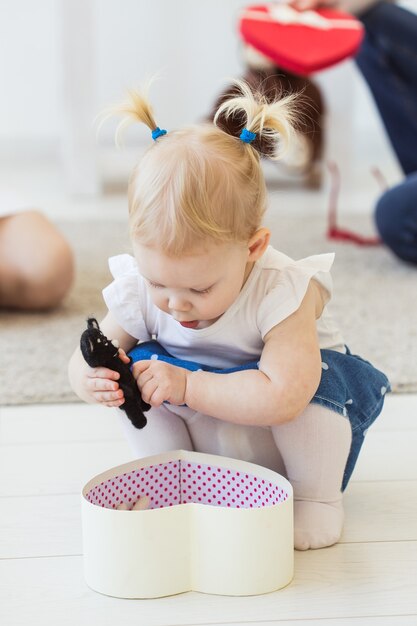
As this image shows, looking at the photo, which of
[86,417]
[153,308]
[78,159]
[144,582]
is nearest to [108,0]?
[78,159]

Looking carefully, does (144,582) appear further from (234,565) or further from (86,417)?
(86,417)

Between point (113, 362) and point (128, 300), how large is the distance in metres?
0.12

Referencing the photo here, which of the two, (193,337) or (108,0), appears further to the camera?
(108,0)

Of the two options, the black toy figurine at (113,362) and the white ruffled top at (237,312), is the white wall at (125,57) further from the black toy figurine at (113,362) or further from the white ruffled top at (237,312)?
the black toy figurine at (113,362)

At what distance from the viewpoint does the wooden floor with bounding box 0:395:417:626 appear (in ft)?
2.57

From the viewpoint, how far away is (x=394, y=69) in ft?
6.95

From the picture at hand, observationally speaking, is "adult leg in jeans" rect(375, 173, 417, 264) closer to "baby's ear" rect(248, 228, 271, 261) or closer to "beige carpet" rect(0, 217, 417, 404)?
"beige carpet" rect(0, 217, 417, 404)

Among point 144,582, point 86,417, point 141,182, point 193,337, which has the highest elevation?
point 141,182

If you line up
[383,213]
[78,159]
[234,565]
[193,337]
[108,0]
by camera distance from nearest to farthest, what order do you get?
[234,565]
[193,337]
[383,213]
[78,159]
[108,0]

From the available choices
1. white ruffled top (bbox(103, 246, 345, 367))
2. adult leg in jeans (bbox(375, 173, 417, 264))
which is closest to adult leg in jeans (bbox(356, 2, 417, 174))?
adult leg in jeans (bbox(375, 173, 417, 264))

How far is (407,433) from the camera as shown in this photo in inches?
46.0

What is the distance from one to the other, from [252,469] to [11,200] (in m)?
1.03

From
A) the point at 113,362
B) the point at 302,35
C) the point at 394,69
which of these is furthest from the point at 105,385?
the point at 394,69

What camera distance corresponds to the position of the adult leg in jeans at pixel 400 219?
6.20 feet
